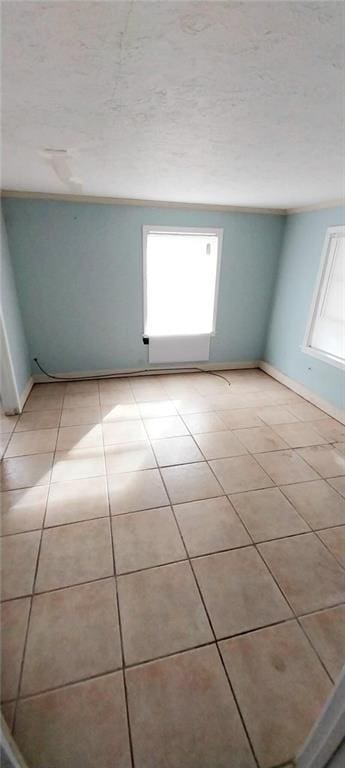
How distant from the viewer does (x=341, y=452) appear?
2.55 m

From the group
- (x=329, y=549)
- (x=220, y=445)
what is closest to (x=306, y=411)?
(x=220, y=445)

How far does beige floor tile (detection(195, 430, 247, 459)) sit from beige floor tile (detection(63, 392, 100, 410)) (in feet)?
4.37

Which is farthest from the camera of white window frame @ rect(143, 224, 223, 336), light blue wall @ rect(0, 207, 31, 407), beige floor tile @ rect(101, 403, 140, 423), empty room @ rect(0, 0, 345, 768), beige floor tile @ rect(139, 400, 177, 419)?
white window frame @ rect(143, 224, 223, 336)

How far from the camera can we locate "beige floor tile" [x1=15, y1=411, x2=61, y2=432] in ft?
9.26

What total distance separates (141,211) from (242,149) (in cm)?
202

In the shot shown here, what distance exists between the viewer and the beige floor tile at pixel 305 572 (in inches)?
56.3

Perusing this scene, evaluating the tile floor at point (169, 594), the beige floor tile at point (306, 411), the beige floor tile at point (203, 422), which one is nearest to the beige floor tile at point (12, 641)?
the tile floor at point (169, 594)

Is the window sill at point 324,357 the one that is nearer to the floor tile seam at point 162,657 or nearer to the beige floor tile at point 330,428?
the beige floor tile at point 330,428

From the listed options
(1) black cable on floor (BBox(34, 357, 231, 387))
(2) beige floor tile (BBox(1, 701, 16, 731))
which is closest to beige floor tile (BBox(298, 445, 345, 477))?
(1) black cable on floor (BBox(34, 357, 231, 387))

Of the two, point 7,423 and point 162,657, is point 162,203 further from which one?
point 162,657

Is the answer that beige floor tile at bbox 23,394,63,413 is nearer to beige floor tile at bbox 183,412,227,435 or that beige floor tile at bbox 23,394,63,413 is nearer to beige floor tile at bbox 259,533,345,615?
beige floor tile at bbox 183,412,227,435

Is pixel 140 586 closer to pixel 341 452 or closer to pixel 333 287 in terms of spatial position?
pixel 341 452

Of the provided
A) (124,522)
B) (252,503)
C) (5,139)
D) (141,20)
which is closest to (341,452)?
(252,503)

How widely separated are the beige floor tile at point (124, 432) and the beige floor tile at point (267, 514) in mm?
1060
